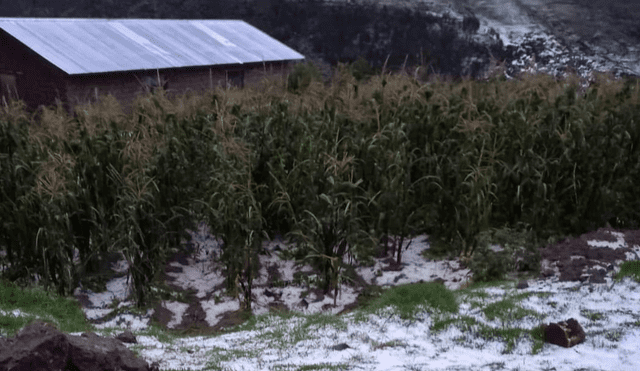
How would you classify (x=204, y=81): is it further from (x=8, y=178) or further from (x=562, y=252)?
(x=562, y=252)

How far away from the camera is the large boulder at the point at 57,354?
12.0ft

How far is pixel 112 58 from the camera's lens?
17688mm

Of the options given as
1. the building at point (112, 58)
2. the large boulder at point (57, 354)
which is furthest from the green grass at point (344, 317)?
the building at point (112, 58)

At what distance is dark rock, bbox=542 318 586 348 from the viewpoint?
462cm

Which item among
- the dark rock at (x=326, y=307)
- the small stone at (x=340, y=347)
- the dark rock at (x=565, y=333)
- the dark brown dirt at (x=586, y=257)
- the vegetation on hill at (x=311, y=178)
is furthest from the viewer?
the vegetation on hill at (x=311, y=178)

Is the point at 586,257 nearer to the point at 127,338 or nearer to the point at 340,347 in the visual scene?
the point at 340,347

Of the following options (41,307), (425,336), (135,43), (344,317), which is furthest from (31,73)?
(425,336)

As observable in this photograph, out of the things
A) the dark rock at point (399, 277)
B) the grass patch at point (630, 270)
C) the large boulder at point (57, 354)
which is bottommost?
the dark rock at point (399, 277)

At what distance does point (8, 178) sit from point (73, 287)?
5.39 ft

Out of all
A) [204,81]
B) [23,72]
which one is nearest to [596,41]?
[204,81]

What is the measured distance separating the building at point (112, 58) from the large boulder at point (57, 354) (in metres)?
11.2

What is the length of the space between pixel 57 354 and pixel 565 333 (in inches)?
142

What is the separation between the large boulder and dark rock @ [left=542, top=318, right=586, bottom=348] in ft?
9.97

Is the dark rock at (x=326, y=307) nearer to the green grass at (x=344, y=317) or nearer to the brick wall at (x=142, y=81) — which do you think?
the green grass at (x=344, y=317)
